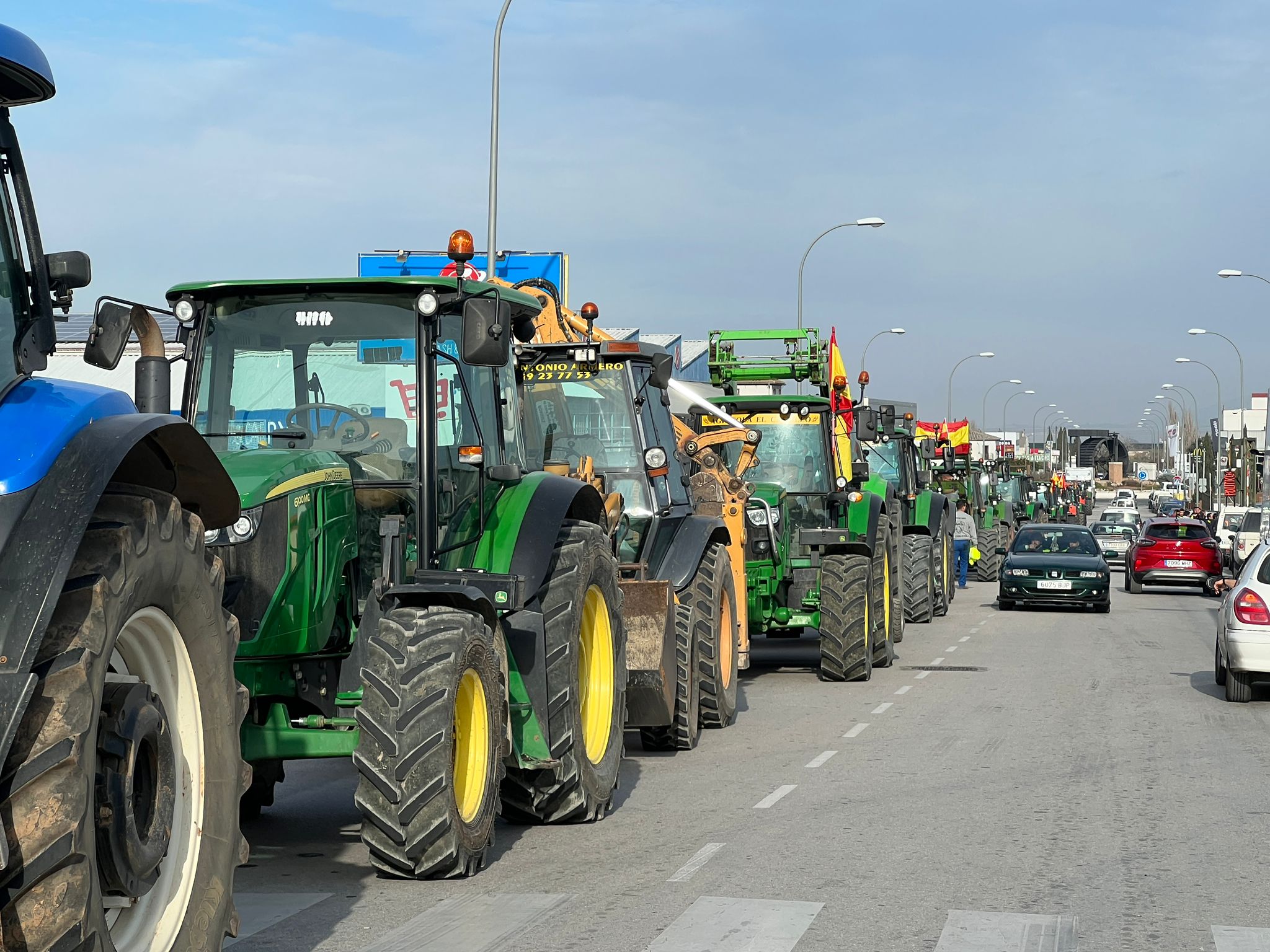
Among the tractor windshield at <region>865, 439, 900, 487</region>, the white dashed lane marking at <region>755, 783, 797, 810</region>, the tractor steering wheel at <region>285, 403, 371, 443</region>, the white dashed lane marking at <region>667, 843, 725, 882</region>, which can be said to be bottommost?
the white dashed lane marking at <region>755, 783, 797, 810</region>

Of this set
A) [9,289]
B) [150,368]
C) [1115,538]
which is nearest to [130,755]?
[9,289]

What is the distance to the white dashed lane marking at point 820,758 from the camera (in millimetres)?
11055

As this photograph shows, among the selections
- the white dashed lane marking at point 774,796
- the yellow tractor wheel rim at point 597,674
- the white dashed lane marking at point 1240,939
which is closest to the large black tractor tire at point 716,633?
the white dashed lane marking at point 774,796

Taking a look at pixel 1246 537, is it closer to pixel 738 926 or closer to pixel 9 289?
pixel 738 926

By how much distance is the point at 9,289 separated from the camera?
4.52 m

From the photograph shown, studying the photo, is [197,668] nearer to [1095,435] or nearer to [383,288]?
[383,288]

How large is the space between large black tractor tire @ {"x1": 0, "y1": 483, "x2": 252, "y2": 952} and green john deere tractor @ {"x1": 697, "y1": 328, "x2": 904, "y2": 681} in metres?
11.3

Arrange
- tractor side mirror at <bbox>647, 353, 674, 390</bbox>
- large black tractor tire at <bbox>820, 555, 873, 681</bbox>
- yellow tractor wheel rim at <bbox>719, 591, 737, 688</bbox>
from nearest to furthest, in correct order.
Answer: tractor side mirror at <bbox>647, 353, 674, 390</bbox> < yellow tractor wheel rim at <bbox>719, 591, 737, 688</bbox> < large black tractor tire at <bbox>820, 555, 873, 681</bbox>

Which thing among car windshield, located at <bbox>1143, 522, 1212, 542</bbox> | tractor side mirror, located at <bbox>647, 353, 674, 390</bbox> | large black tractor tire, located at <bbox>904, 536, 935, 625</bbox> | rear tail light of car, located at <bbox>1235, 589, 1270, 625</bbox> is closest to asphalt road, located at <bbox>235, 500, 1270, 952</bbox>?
rear tail light of car, located at <bbox>1235, 589, 1270, 625</bbox>

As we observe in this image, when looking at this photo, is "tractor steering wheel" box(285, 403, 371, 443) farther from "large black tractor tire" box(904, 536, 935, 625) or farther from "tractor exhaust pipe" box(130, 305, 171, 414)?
"large black tractor tire" box(904, 536, 935, 625)

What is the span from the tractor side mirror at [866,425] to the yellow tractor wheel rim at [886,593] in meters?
1.34

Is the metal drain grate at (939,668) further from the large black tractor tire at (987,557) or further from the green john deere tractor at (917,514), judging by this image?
the large black tractor tire at (987,557)

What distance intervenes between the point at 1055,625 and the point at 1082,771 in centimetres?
1518

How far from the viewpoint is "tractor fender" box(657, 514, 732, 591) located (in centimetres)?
1216
